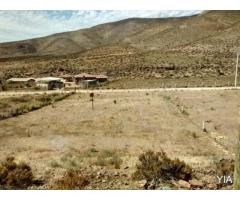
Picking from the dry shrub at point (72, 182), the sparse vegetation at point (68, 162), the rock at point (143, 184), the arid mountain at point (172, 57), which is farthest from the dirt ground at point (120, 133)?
the arid mountain at point (172, 57)

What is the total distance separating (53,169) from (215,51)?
3217 cm

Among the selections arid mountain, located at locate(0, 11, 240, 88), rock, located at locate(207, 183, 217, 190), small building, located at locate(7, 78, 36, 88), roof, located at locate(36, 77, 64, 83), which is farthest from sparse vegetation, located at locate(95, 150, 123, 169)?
roof, located at locate(36, 77, 64, 83)

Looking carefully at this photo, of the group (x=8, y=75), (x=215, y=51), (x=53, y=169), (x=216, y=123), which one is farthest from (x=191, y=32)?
(x=53, y=169)

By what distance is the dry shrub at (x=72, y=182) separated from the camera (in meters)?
9.30

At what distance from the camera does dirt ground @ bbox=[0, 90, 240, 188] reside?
1169 cm

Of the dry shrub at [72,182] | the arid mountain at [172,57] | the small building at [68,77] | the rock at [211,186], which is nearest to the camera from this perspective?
the dry shrub at [72,182]

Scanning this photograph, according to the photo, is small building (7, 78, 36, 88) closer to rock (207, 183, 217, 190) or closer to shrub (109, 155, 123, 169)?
shrub (109, 155, 123, 169)

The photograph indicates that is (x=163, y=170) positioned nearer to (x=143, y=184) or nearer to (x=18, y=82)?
(x=143, y=184)

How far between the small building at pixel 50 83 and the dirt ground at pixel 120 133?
13520 millimetres

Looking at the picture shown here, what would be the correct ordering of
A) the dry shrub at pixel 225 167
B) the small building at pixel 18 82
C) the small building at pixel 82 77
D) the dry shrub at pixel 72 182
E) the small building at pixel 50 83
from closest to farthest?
1. the dry shrub at pixel 72 182
2. the dry shrub at pixel 225 167
3. the small building at pixel 18 82
4. the small building at pixel 50 83
5. the small building at pixel 82 77

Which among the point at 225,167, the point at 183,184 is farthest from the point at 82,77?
the point at 183,184

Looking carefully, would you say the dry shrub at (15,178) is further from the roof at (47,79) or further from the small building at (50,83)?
the roof at (47,79)

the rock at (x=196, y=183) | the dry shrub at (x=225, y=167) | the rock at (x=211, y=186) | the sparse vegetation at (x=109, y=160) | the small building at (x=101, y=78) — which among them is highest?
the small building at (x=101, y=78)

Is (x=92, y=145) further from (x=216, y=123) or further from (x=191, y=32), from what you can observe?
(x=191, y=32)
